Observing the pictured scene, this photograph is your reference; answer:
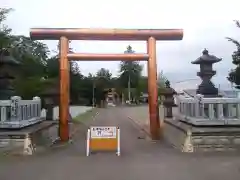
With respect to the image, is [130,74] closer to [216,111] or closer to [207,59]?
[207,59]

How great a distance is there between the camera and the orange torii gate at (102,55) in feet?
56.5

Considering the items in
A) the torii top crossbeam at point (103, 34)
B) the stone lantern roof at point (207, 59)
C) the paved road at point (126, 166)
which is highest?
the torii top crossbeam at point (103, 34)

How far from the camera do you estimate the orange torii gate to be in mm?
17219

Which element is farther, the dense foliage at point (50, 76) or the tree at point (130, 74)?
the tree at point (130, 74)

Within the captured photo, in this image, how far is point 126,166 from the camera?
1062 cm

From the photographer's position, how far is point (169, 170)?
998 centimetres

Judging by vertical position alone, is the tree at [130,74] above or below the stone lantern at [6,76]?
above

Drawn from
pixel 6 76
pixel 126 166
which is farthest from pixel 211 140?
pixel 6 76

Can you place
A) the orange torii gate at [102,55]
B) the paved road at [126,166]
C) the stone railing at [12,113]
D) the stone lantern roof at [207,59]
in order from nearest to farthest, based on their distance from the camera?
the paved road at [126,166], the stone railing at [12,113], the orange torii gate at [102,55], the stone lantern roof at [207,59]

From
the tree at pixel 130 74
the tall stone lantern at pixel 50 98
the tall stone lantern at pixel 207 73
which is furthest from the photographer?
the tree at pixel 130 74

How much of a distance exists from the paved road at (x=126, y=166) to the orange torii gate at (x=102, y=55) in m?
3.30

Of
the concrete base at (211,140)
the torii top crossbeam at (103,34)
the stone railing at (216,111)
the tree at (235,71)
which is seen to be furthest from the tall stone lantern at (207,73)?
the tree at (235,71)

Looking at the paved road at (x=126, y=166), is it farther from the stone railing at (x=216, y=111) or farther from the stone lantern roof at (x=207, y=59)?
the stone lantern roof at (x=207, y=59)

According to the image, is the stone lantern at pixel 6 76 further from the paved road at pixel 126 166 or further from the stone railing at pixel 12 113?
the paved road at pixel 126 166
